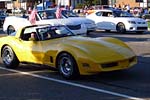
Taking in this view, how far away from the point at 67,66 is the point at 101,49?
2.79ft

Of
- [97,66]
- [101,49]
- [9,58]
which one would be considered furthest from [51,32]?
[97,66]

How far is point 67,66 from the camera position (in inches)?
385

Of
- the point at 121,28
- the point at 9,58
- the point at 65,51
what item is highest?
the point at 65,51

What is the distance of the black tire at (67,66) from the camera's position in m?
9.55

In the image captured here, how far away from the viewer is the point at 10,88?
29.6 ft

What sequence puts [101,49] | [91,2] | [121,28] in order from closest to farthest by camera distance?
[101,49], [121,28], [91,2]

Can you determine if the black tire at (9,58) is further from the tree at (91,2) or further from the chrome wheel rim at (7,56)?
the tree at (91,2)

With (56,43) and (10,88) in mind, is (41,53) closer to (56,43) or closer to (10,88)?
(56,43)

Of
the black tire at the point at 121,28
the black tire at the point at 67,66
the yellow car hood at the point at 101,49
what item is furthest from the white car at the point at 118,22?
the black tire at the point at 67,66

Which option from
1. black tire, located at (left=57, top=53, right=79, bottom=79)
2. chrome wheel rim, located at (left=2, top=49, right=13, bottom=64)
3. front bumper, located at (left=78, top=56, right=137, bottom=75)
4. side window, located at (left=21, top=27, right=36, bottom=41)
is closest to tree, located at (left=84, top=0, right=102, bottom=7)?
chrome wheel rim, located at (left=2, top=49, right=13, bottom=64)

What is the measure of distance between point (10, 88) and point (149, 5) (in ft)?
212

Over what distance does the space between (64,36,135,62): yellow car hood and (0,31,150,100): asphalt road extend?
513 millimetres

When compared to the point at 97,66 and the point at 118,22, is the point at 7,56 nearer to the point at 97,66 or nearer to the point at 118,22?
the point at 97,66

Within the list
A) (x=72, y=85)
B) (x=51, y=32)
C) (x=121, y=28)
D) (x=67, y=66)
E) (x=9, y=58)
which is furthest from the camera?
(x=121, y=28)
